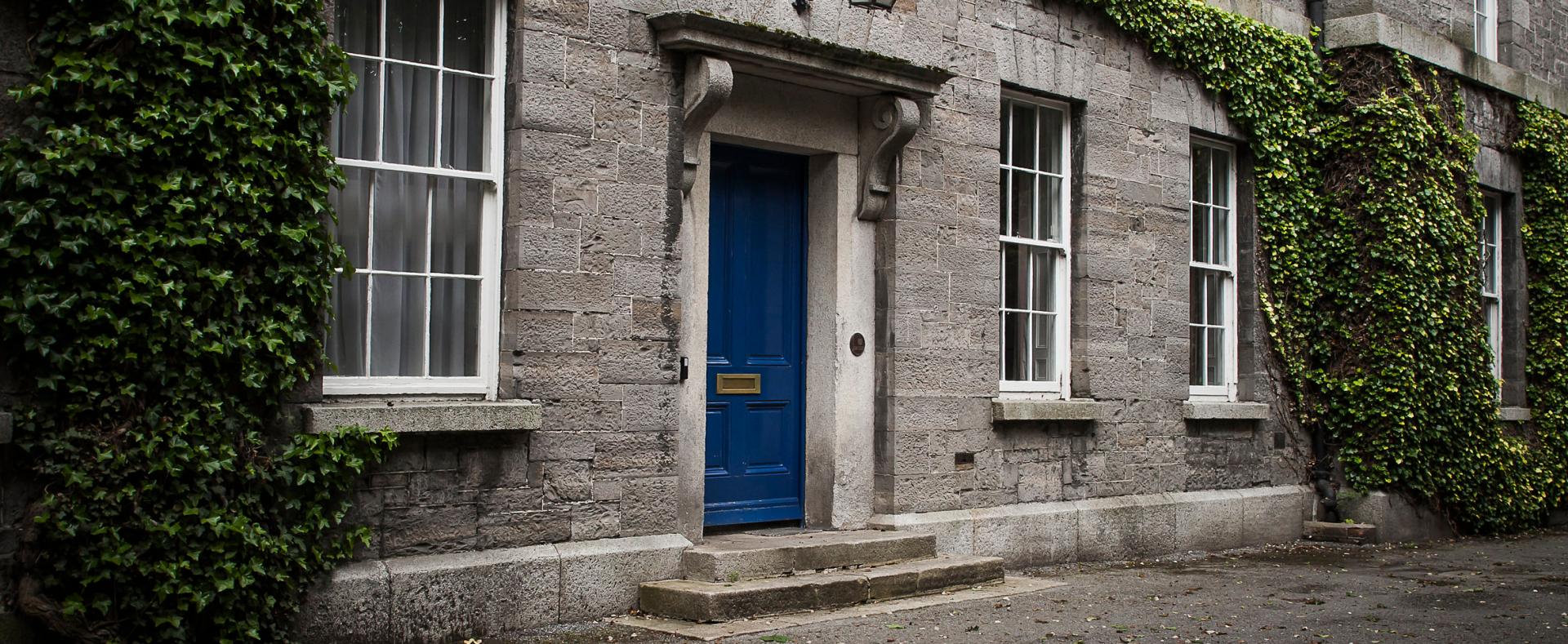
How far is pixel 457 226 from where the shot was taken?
7.53m

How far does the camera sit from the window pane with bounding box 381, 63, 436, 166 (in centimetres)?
732

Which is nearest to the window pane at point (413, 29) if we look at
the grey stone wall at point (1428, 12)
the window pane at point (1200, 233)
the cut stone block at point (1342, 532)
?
the window pane at point (1200, 233)

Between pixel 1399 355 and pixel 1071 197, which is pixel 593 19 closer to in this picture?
pixel 1071 197

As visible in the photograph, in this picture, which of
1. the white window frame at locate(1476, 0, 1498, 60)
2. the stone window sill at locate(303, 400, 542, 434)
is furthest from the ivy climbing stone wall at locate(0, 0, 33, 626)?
the white window frame at locate(1476, 0, 1498, 60)

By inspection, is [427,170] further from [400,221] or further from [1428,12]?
[1428,12]

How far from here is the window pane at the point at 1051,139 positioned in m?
10.8

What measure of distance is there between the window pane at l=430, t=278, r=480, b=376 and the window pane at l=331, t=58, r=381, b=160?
753 millimetres

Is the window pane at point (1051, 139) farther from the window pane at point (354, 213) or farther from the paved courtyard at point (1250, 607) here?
the window pane at point (354, 213)

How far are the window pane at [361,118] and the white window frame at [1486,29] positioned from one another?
12.0m

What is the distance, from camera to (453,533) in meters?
7.18

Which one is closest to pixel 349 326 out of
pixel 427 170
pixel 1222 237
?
pixel 427 170

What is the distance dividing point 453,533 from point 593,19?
2827 mm

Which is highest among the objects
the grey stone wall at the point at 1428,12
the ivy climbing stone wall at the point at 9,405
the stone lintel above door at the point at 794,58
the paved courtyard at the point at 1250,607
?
the grey stone wall at the point at 1428,12

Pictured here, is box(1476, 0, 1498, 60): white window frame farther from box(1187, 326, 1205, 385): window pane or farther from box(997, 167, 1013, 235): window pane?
box(997, 167, 1013, 235): window pane
